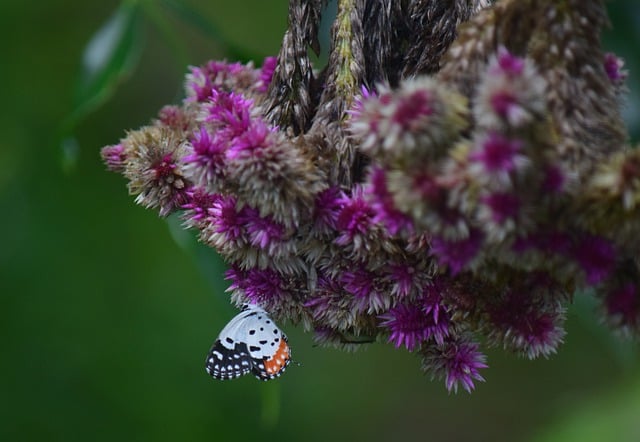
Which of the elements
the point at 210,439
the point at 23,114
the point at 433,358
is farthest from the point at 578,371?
the point at 433,358

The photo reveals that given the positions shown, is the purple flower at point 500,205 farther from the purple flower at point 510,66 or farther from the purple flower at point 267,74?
the purple flower at point 267,74

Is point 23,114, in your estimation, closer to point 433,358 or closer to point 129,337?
point 129,337

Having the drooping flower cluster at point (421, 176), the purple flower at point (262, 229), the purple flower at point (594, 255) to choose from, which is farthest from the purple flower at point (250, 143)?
the purple flower at point (594, 255)

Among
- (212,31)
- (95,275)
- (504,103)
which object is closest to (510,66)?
(504,103)

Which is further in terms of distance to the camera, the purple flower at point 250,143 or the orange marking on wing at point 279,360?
the orange marking on wing at point 279,360

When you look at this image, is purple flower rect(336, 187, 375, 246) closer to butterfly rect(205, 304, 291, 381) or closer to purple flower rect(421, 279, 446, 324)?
purple flower rect(421, 279, 446, 324)

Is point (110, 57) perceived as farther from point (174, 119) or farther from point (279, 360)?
point (279, 360)
